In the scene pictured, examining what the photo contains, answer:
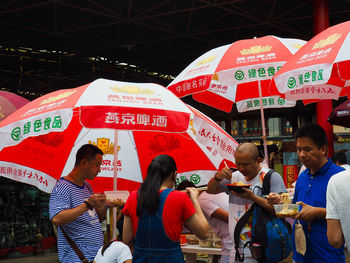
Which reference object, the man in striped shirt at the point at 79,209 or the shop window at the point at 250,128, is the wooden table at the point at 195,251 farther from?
the shop window at the point at 250,128

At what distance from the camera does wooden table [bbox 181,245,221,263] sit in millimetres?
5230

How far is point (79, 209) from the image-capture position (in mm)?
3691

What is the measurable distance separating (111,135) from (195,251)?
5.18 feet

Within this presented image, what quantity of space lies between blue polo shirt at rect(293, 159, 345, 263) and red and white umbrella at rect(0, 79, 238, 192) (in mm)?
1064

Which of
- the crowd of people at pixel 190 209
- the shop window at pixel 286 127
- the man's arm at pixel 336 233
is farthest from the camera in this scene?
the shop window at pixel 286 127

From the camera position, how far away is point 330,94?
5.20m

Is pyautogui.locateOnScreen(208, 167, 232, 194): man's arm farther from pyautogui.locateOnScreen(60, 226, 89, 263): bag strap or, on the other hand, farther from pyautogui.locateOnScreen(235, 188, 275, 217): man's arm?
Answer: pyautogui.locateOnScreen(60, 226, 89, 263): bag strap

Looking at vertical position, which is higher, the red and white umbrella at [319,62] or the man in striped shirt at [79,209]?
the red and white umbrella at [319,62]

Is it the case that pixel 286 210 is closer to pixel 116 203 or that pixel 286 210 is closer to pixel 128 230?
pixel 128 230

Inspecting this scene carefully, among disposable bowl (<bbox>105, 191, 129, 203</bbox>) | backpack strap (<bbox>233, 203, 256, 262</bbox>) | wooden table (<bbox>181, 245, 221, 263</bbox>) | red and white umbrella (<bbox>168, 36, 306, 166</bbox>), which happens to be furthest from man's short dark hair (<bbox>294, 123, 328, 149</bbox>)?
wooden table (<bbox>181, 245, 221, 263</bbox>)

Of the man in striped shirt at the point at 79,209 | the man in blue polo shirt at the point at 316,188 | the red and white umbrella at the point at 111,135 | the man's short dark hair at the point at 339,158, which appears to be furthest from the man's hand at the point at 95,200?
the man's short dark hair at the point at 339,158

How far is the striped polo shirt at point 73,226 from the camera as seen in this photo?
379cm

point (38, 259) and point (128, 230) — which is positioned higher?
point (128, 230)

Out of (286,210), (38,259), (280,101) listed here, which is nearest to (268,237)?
(286,210)
